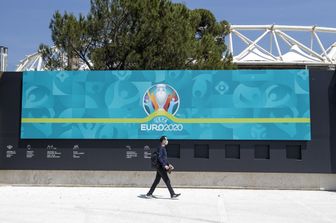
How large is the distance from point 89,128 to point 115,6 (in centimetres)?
790

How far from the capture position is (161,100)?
45.2ft

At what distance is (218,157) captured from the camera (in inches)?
533

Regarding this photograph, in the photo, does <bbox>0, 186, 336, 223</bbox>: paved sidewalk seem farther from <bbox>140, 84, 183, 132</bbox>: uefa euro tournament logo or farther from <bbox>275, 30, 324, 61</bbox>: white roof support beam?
<bbox>275, 30, 324, 61</bbox>: white roof support beam

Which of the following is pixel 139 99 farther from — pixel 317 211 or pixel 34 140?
pixel 317 211

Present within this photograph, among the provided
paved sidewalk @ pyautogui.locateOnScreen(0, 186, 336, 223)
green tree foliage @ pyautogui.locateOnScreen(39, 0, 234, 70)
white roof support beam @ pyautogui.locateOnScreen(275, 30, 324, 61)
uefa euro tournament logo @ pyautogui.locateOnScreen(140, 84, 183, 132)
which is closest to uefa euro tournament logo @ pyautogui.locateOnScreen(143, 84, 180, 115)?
uefa euro tournament logo @ pyautogui.locateOnScreen(140, 84, 183, 132)

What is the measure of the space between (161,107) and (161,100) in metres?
0.21

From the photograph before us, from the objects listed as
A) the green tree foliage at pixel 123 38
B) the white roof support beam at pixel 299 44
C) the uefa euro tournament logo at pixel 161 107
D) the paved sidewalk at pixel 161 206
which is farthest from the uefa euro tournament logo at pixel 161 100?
the white roof support beam at pixel 299 44

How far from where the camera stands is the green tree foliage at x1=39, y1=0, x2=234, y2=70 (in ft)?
62.8

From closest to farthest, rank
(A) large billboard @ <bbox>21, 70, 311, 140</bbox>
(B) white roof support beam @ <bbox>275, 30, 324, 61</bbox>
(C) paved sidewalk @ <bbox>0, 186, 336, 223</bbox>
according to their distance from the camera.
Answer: (C) paved sidewalk @ <bbox>0, 186, 336, 223</bbox> → (A) large billboard @ <bbox>21, 70, 311, 140</bbox> → (B) white roof support beam @ <bbox>275, 30, 324, 61</bbox>

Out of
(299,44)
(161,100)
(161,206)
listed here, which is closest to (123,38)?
(161,100)

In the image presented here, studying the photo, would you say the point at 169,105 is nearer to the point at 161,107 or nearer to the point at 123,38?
the point at 161,107

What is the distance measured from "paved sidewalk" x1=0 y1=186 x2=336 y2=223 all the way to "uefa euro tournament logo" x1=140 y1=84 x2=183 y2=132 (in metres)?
1.85

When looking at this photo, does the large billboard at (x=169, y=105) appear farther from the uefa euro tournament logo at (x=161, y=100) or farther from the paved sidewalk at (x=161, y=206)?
the paved sidewalk at (x=161, y=206)

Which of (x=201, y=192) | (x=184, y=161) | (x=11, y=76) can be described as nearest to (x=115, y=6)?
(x=11, y=76)
